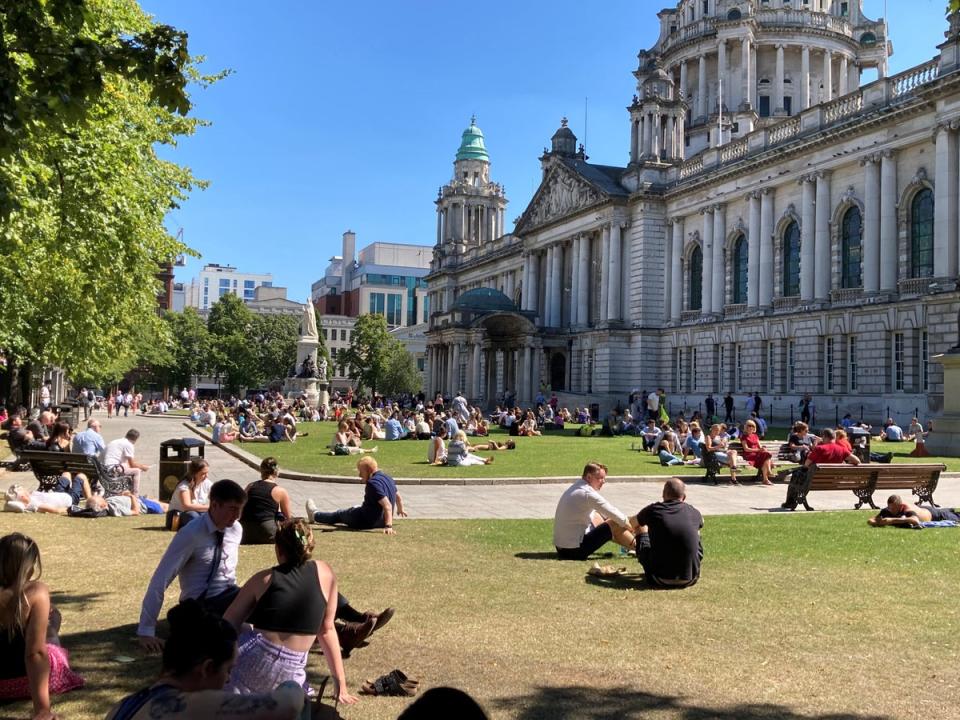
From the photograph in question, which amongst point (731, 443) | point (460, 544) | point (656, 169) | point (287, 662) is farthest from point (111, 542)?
point (656, 169)

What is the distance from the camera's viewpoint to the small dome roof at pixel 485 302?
68.1 metres

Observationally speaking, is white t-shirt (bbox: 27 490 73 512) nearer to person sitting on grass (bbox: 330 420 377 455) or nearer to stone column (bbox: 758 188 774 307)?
person sitting on grass (bbox: 330 420 377 455)

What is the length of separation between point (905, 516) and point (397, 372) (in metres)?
92.1

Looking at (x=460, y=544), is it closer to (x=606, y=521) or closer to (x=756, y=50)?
(x=606, y=521)

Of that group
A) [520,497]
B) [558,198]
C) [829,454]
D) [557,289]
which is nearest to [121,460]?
[520,497]

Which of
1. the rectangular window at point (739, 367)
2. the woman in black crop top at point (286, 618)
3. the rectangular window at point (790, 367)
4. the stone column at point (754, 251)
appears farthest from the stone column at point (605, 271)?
the woman in black crop top at point (286, 618)

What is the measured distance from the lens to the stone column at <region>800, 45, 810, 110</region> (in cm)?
7088

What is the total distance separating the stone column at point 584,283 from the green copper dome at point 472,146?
3662 centimetres

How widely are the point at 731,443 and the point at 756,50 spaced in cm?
5692

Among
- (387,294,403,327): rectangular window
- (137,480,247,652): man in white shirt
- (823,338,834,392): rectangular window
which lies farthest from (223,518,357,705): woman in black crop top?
(387,294,403,327): rectangular window

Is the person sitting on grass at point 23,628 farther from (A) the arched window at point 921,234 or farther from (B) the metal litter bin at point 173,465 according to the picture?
(A) the arched window at point 921,234

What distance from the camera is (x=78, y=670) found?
652cm

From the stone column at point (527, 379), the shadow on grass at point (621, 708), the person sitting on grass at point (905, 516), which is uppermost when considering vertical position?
the stone column at point (527, 379)

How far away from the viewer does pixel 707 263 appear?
52.0 m
